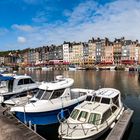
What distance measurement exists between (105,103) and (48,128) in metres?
5.13

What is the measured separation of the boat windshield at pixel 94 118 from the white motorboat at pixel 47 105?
406 cm

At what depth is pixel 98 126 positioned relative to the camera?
50.5ft

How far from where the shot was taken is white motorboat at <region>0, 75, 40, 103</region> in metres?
24.7

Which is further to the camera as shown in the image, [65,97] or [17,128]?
[65,97]

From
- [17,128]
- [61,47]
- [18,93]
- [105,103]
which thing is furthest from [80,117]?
[61,47]

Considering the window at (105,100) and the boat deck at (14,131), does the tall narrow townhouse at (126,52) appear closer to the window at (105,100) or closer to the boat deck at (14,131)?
the window at (105,100)

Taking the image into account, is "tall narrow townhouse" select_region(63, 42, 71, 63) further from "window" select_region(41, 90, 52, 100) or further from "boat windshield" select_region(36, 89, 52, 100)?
"window" select_region(41, 90, 52, 100)

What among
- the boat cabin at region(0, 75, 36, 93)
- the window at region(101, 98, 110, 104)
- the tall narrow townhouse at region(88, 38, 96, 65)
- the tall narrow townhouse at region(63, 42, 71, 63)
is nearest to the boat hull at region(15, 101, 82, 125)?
the window at region(101, 98, 110, 104)

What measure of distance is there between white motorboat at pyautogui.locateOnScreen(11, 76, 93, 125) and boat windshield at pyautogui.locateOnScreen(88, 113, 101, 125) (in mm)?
4058

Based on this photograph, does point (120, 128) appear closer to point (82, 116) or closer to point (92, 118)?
point (92, 118)

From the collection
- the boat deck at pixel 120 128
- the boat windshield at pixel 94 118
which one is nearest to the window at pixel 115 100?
the boat deck at pixel 120 128

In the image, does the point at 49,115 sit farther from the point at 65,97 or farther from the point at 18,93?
the point at 18,93

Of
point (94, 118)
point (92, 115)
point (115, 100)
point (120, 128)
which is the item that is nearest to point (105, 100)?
point (115, 100)

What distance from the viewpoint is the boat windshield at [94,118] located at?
1560 centimetres
